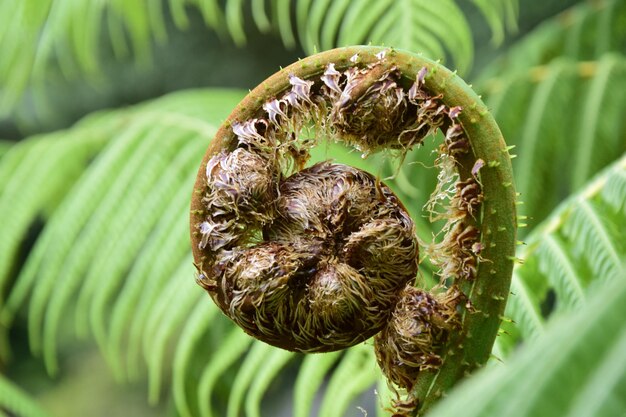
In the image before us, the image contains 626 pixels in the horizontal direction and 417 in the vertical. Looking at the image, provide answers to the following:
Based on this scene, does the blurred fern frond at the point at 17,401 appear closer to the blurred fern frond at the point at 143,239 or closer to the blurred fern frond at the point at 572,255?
the blurred fern frond at the point at 143,239

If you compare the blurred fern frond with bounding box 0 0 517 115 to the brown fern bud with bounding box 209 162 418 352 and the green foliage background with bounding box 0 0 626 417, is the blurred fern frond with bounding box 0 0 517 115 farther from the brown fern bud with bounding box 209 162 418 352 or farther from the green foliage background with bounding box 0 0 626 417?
the brown fern bud with bounding box 209 162 418 352

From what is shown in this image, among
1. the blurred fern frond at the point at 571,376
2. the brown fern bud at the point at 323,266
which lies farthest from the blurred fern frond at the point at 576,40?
the blurred fern frond at the point at 571,376

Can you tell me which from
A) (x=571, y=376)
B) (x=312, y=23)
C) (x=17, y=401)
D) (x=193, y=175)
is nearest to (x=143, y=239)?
(x=193, y=175)

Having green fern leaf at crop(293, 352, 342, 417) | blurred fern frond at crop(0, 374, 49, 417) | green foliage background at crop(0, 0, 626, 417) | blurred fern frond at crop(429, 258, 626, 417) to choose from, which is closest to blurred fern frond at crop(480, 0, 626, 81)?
green foliage background at crop(0, 0, 626, 417)

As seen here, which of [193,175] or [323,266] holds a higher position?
[323,266]

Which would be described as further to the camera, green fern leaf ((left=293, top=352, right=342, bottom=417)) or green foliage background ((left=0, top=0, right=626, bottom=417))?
green fern leaf ((left=293, top=352, right=342, bottom=417))

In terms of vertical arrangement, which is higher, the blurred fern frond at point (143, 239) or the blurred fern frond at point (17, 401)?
the blurred fern frond at point (143, 239)

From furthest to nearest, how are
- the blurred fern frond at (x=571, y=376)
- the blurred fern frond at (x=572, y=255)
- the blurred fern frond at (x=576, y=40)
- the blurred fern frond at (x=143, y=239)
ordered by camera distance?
the blurred fern frond at (x=576, y=40) → the blurred fern frond at (x=143, y=239) → the blurred fern frond at (x=572, y=255) → the blurred fern frond at (x=571, y=376)

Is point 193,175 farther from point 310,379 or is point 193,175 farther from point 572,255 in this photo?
point 572,255

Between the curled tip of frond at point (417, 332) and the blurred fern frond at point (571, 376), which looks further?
the curled tip of frond at point (417, 332)
